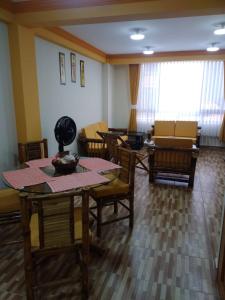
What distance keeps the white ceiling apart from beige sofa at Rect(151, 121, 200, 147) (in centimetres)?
184

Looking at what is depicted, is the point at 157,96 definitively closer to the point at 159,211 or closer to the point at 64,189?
the point at 159,211

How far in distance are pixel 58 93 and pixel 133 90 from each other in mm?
3146

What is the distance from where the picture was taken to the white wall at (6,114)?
9.86 ft

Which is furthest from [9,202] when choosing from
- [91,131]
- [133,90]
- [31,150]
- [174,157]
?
[133,90]

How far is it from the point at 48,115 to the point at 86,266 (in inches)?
115

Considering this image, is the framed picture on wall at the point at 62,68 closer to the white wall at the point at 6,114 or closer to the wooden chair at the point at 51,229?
the white wall at the point at 6,114

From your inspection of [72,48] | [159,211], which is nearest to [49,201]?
[159,211]

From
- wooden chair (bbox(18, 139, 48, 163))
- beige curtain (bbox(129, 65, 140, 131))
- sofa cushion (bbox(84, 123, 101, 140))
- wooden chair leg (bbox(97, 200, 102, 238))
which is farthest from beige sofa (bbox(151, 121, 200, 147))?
wooden chair leg (bbox(97, 200, 102, 238))

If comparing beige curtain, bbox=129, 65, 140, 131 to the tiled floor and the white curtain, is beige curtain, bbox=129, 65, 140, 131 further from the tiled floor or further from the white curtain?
the tiled floor

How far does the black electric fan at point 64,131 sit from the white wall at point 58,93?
2.67ft

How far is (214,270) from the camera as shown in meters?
1.97

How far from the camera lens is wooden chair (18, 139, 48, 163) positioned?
288 centimetres

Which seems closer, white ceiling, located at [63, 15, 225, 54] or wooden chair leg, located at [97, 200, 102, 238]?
wooden chair leg, located at [97, 200, 102, 238]

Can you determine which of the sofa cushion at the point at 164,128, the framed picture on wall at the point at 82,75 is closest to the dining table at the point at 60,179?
the framed picture on wall at the point at 82,75
